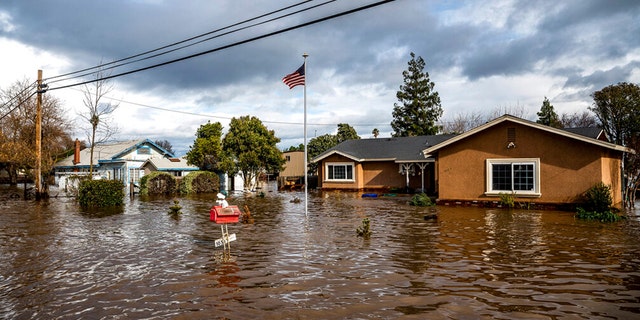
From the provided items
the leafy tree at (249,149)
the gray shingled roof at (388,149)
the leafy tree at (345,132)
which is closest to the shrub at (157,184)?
the leafy tree at (249,149)

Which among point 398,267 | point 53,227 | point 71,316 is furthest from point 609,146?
point 53,227

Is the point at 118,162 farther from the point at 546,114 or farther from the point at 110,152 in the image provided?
the point at 546,114

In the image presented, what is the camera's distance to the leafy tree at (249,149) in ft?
127

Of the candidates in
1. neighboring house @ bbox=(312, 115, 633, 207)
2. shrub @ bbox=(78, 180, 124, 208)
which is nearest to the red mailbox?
neighboring house @ bbox=(312, 115, 633, 207)

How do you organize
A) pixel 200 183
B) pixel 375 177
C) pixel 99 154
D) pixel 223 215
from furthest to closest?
1. pixel 99 154
2. pixel 200 183
3. pixel 375 177
4. pixel 223 215

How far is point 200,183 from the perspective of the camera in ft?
124

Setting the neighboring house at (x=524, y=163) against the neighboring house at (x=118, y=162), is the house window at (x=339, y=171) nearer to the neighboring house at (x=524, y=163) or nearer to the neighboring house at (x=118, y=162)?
the neighboring house at (x=524, y=163)

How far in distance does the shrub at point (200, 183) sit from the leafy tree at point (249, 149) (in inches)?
61.3

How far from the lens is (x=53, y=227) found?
16250mm

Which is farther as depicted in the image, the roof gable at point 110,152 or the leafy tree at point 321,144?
the leafy tree at point 321,144

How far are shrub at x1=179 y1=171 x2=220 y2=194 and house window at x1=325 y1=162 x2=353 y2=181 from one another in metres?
10.6

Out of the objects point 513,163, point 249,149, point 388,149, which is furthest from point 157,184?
point 513,163

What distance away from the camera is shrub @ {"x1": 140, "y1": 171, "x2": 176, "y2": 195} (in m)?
34.2

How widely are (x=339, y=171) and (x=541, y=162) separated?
19069 millimetres
